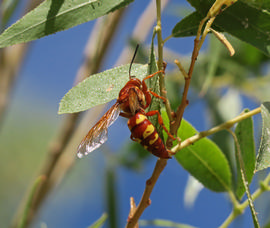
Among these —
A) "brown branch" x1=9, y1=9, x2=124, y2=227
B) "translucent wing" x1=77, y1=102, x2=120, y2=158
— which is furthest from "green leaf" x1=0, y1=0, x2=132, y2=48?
"brown branch" x1=9, y1=9, x2=124, y2=227

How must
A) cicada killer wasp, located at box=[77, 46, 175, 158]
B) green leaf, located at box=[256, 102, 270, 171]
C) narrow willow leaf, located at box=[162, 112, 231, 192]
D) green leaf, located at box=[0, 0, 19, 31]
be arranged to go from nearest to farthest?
1. green leaf, located at box=[256, 102, 270, 171]
2. cicada killer wasp, located at box=[77, 46, 175, 158]
3. narrow willow leaf, located at box=[162, 112, 231, 192]
4. green leaf, located at box=[0, 0, 19, 31]

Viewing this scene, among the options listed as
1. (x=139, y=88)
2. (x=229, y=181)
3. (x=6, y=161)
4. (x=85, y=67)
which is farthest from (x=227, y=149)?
(x=6, y=161)

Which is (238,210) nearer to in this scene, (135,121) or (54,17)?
(135,121)

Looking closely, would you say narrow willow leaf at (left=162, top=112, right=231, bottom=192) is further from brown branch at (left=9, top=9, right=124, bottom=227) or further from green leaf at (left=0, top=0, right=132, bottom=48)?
brown branch at (left=9, top=9, right=124, bottom=227)

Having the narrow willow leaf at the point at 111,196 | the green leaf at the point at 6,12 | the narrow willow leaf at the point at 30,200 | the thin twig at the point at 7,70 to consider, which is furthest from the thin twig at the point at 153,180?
the thin twig at the point at 7,70

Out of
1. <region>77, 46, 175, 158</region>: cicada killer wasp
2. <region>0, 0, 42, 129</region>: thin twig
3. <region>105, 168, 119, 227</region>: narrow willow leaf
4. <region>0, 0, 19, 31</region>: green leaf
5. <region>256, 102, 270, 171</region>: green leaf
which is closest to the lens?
<region>256, 102, 270, 171</region>: green leaf
